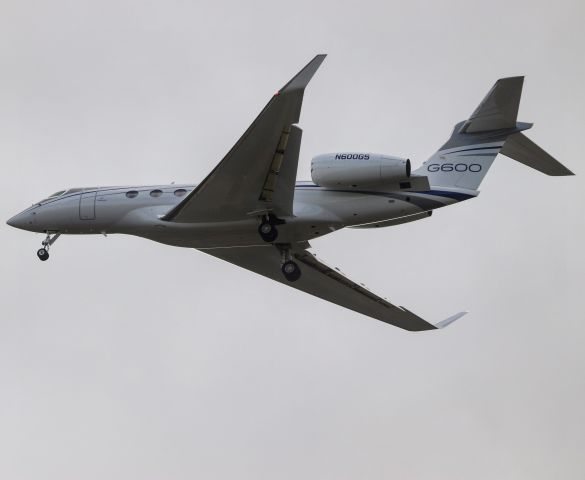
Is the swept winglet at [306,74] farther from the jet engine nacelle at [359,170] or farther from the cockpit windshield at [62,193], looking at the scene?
the cockpit windshield at [62,193]

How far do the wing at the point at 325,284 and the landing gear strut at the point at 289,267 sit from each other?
1.43 meters

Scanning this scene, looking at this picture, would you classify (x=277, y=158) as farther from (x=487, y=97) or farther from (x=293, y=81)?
(x=487, y=97)

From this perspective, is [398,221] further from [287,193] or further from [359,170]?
[287,193]

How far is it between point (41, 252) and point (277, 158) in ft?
27.6

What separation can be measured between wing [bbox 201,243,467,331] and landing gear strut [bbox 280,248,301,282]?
1431 mm

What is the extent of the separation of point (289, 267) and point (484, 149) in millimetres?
6012

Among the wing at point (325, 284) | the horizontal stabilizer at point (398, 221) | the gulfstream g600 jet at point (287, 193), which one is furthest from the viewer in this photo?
the wing at point (325, 284)

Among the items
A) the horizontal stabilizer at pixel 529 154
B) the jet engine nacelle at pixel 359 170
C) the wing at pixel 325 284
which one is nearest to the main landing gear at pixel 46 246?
the wing at pixel 325 284

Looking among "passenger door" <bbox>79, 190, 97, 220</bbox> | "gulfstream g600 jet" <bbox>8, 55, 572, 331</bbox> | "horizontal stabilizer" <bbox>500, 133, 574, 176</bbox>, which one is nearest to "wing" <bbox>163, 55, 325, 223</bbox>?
Answer: "gulfstream g600 jet" <bbox>8, 55, 572, 331</bbox>

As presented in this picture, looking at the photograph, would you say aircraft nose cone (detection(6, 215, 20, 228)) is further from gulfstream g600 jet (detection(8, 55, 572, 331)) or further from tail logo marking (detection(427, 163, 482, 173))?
tail logo marking (detection(427, 163, 482, 173))

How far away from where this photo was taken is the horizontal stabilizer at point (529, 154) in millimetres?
30586

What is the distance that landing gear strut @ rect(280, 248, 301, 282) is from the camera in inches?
1262

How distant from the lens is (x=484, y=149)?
31422mm

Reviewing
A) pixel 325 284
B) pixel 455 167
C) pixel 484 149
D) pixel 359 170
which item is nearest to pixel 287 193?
pixel 359 170
